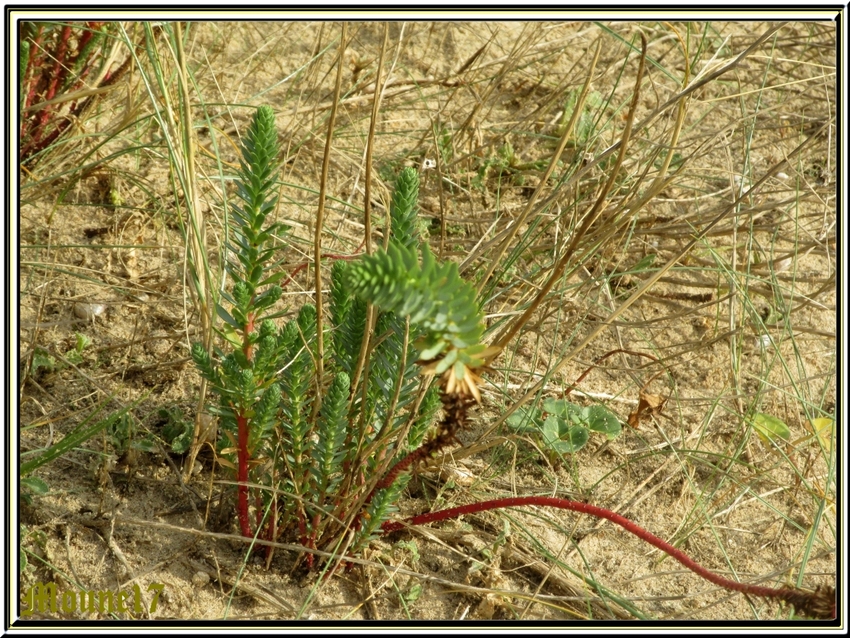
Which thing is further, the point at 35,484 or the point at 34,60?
the point at 34,60

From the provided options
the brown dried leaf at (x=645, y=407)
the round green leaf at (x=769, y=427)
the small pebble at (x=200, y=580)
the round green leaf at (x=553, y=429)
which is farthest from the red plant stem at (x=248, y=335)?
the round green leaf at (x=769, y=427)

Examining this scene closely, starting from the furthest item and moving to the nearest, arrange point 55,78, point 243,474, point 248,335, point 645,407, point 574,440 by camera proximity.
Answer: point 55,78, point 645,407, point 574,440, point 243,474, point 248,335

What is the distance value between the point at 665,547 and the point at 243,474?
79cm

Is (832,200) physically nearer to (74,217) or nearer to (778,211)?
(778,211)

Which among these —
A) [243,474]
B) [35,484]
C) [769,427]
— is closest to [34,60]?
[35,484]

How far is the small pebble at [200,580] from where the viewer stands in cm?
157

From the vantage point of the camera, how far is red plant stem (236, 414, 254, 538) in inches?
56.3

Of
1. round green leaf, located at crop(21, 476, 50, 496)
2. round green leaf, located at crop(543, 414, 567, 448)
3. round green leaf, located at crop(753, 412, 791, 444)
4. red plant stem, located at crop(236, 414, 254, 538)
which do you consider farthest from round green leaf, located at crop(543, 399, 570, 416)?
round green leaf, located at crop(21, 476, 50, 496)

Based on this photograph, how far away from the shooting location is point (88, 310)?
6.75 ft

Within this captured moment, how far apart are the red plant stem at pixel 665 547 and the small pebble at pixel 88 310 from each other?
99cm

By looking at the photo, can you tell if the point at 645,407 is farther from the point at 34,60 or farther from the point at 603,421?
the point at 34,60

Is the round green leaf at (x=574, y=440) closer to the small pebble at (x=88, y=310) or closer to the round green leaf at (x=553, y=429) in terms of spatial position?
the round green leaf at (x=553, y=429)

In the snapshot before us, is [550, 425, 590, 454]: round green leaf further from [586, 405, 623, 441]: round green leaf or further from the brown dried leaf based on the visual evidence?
the brown dried leaf
